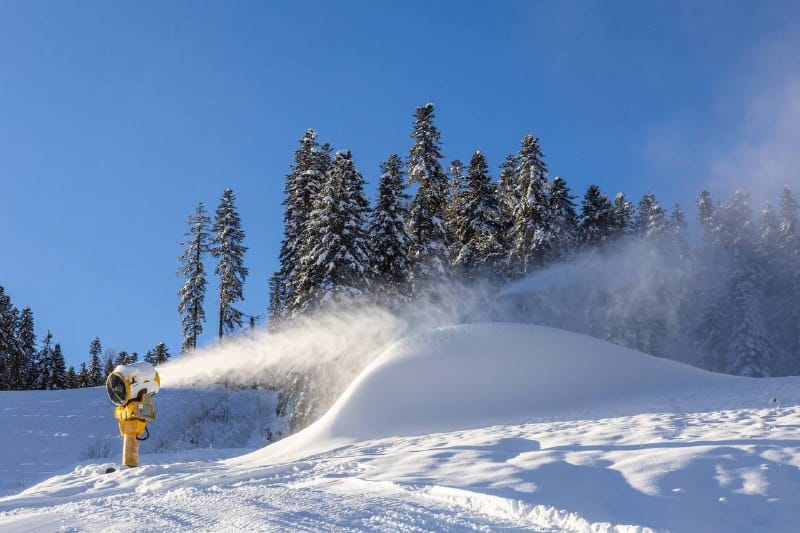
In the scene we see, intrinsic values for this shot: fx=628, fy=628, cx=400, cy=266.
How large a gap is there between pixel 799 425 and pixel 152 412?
1037 cm

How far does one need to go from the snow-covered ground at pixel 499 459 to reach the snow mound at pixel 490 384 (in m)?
0.04

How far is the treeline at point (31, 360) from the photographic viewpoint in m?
50.6

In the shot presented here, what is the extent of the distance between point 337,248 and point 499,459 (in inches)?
787

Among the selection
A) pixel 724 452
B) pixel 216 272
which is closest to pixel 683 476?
pixel 724 452

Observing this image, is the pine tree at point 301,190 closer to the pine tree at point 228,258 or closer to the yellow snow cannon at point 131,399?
the pine tree at point 228,258

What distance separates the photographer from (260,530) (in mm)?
4797

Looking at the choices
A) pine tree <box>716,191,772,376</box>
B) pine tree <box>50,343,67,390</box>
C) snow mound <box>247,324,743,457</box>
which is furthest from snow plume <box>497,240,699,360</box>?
pine tree <box>50,343,67,390</box>

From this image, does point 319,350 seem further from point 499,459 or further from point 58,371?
point 58,371

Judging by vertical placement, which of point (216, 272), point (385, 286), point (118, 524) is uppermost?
point (216, 272)

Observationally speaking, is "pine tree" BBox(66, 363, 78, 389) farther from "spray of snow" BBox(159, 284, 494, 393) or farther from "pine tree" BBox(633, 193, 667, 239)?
"pine tree" BBox(633, 193, 667, 239)

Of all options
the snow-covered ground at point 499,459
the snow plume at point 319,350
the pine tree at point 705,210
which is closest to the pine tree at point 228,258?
the snow plume at point 319,350

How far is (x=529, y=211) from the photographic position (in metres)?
34.6

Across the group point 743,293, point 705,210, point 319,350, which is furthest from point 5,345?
point 705,210

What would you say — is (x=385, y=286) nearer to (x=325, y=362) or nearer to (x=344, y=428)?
(x=325, y=362)
